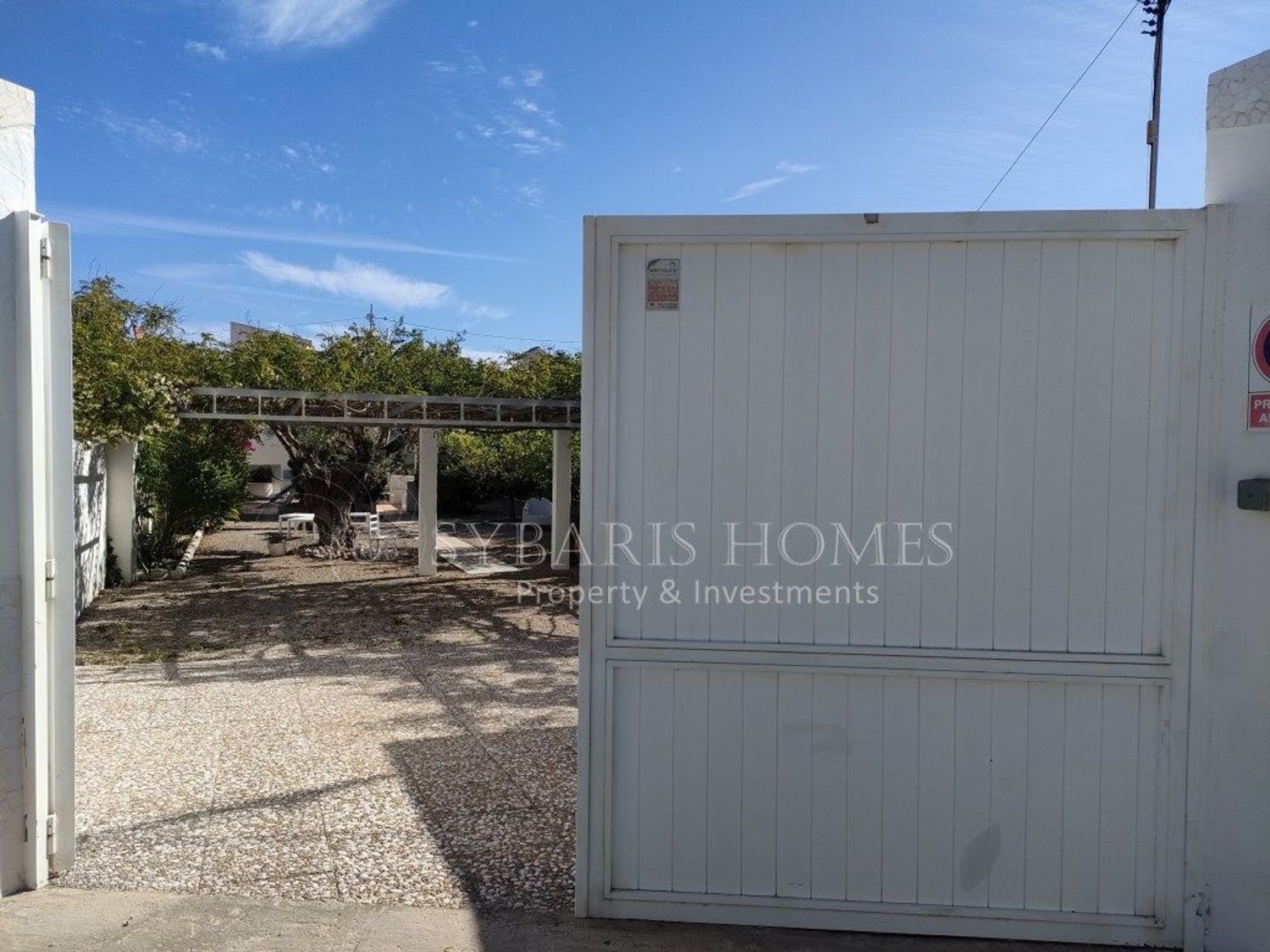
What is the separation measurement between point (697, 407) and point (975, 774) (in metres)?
1.60

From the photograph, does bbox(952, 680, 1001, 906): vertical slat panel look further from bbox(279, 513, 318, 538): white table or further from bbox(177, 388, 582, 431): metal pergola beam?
bbox(279, 513, 318, 538): white table

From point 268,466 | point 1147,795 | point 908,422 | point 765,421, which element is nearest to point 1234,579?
point 1147,795

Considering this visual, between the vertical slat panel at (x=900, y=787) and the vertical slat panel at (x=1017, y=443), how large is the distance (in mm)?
379

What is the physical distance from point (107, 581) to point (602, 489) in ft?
39.2

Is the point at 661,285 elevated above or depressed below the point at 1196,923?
above

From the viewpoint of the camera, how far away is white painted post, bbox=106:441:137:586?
12.4 meters

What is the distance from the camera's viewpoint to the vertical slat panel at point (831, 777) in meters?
2.95

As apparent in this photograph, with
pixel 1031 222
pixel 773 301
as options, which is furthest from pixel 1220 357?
pixel 773 301

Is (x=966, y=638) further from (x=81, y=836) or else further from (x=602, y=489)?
(x=81, y=836)

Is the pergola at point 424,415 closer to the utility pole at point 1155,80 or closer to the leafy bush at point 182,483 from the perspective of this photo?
the leafy bush at point 182,483

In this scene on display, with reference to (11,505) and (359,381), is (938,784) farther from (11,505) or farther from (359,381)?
(359,381)

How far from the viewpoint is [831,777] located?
2963 millimetres

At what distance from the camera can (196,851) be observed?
3611 millimetres

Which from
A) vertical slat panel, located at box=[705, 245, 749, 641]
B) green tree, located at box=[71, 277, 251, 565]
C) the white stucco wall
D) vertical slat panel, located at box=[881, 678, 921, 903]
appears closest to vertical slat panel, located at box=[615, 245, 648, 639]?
vertical slat panel, located at box=[705, 245, 749, 641]
